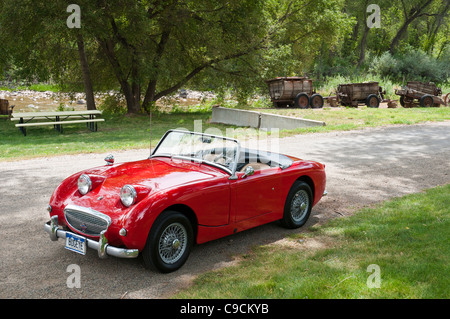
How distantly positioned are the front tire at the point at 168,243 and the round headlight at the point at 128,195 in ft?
1.07

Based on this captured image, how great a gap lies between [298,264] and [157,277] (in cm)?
152

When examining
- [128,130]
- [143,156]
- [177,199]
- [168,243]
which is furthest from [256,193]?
[128,130]

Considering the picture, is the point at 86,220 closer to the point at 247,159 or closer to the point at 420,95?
the point at 247,159

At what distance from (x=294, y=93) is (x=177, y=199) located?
1985 centimetres

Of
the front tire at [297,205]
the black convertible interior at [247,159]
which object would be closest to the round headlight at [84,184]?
the black convertible interior at [247,159]

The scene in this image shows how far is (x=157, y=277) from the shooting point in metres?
4.70

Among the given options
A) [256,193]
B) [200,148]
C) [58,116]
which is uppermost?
[58,116]

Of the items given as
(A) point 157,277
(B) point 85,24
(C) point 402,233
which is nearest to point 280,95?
(B) point 85,24

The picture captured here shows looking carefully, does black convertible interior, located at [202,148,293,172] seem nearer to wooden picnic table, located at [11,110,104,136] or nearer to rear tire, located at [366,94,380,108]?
wooden picnic table, located at [11,110,104,136]

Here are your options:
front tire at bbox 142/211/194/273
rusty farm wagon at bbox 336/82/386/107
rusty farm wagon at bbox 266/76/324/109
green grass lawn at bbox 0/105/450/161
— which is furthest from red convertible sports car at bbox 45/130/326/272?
rusty farm wagon at bbox 336/82/386/107

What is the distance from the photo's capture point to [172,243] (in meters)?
4.83

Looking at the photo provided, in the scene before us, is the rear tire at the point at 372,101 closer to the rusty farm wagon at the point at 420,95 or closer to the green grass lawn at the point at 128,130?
the rusty farm wagon at the point at 420,95

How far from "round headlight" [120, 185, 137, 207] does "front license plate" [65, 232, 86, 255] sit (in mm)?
565

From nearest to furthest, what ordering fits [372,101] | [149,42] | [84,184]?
1. [84,184]
2. [149,42]
3. [372,101]
